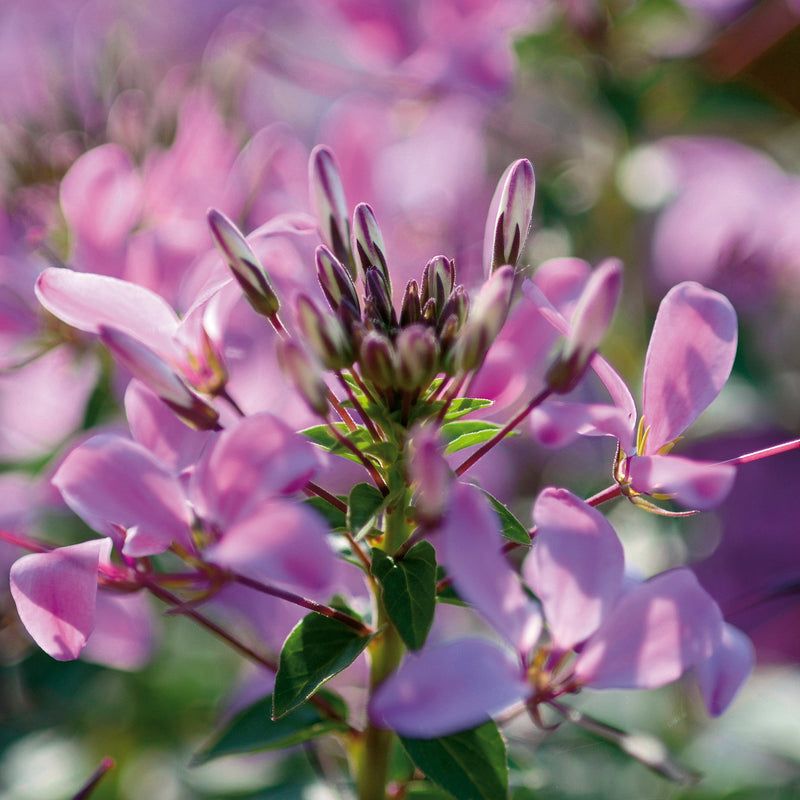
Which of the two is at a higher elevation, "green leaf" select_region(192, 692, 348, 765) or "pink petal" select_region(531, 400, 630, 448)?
"pink petal" select_region(531, 400, 630, 448)

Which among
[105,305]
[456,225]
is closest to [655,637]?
[105,305]

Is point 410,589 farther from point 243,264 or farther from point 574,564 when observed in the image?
point 243,264

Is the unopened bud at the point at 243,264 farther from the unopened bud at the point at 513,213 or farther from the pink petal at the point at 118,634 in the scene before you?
the pink petal at the point at 118,634

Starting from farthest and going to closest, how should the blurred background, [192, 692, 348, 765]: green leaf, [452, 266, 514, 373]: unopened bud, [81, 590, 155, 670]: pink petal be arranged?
the blurred background
[81, 590, 155, 670]: pink petal
[192, 692, 348, 765]: green leaf
[452, 266, 514, 373]: unopened bud

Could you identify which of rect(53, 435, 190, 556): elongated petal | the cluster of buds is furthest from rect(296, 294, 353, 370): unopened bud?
rect(53, 435, 190, 556): elongated petal

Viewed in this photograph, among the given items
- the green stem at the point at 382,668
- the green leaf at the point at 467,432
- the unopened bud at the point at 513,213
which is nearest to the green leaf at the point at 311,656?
the green stem at the point at 382,668

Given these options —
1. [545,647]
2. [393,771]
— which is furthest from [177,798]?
[545,647]

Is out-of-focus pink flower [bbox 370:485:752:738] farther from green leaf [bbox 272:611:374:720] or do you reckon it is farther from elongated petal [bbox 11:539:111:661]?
elongated petal [bbox 11:539:111:661]
